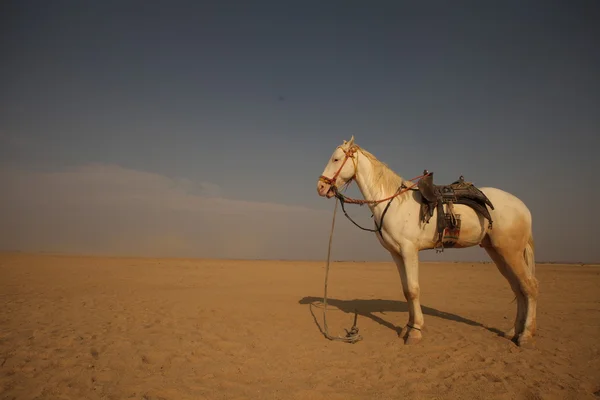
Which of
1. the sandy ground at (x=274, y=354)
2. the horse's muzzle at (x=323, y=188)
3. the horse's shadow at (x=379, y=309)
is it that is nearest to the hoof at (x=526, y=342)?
the sandy ground at (x=274, y=354)

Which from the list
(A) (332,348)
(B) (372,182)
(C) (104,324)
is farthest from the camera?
(C) (104,324)

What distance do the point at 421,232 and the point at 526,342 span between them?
103 inches

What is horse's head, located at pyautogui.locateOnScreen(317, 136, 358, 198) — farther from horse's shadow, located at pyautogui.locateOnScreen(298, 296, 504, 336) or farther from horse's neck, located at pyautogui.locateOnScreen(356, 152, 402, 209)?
horse's shadow, located at pyautogui.locateOnScreen(298, 296, 504, 336)

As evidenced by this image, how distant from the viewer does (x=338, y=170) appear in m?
5.96

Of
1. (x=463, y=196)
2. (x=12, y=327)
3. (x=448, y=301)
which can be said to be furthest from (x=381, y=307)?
(x=12, y=327)

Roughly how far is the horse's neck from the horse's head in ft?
0.51

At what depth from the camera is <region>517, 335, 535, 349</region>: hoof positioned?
5377mm

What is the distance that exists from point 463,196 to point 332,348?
12.1 feet

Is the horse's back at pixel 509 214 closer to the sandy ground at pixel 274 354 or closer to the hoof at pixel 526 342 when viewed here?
the hoof at pixel 526 342

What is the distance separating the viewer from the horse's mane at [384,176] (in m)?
5.99

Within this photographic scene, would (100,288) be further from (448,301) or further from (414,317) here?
(448,301)

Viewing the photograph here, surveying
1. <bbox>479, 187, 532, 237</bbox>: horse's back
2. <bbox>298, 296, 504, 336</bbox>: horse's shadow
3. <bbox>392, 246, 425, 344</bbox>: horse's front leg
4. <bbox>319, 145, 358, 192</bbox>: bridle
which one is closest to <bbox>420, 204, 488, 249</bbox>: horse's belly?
<bbox>479, 187, 532, 237</bbox>: horse's back

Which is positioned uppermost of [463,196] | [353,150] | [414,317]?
[353,150]

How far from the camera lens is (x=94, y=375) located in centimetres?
424
